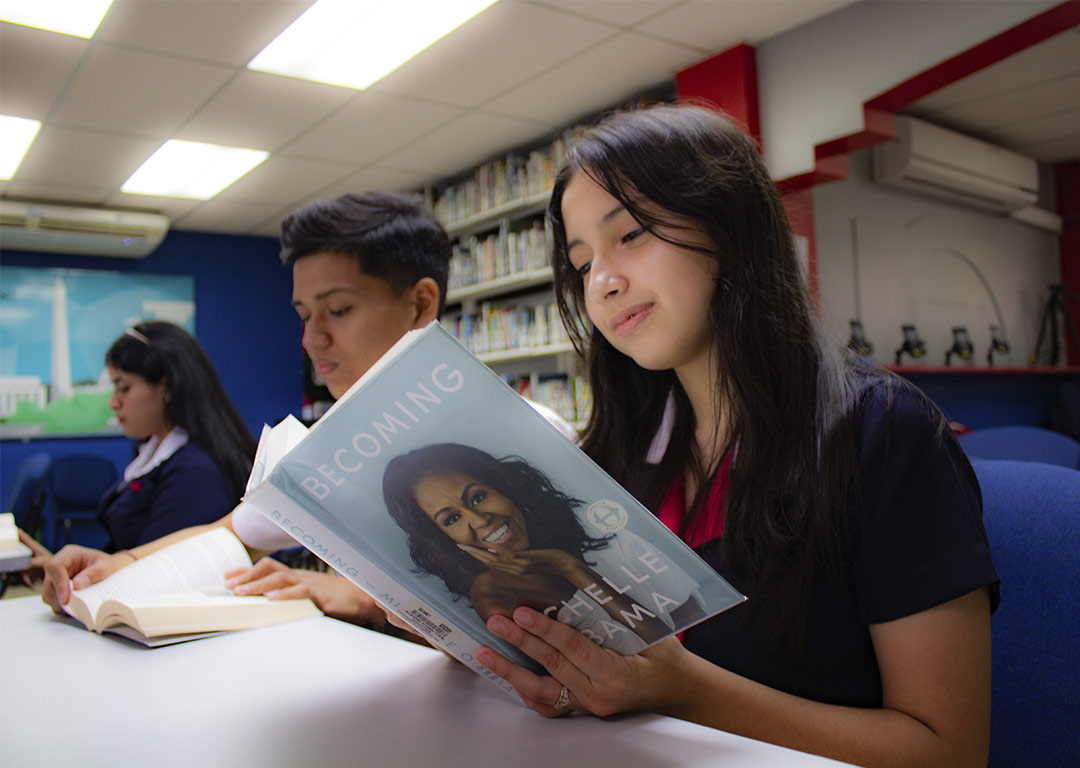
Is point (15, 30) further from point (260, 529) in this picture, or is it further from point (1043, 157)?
point (1043, 157)

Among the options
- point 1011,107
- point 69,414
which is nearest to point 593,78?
point 1011,107

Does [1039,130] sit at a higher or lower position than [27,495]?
higher

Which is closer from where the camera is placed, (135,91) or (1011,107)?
(135,91)

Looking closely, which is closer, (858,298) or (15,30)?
(15,30)

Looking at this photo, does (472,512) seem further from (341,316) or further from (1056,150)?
(1056,150)

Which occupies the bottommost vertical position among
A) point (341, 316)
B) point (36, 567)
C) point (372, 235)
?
point (36, 567)

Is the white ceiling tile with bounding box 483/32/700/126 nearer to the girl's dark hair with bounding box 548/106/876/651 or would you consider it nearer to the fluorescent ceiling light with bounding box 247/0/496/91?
the fluorescent ceiling light with bounding box 247/0/496/91

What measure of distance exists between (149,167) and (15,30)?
1.76 m

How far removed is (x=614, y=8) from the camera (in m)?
3.01

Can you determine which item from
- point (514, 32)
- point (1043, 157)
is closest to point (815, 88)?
point (514, 32)

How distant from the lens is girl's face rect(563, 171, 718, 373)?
2.95 ft

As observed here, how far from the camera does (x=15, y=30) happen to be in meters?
3.03

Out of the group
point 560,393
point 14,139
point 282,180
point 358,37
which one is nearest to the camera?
point 358,37

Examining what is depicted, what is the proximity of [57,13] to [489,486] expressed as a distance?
3.33m
